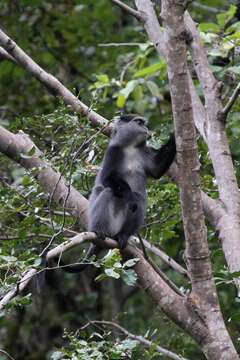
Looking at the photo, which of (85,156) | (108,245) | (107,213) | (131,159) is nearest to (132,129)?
(131,159)

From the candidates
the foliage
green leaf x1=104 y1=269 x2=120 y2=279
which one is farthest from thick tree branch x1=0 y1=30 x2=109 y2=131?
green leaf x1=104 y1=269 x2=120 y2=279

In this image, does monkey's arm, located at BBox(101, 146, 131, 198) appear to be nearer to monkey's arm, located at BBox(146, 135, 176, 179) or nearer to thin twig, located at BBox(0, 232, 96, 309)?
monkey's arm, located at BBox(146, 135, 176, 179)

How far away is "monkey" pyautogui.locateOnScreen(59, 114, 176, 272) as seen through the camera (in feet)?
15.3

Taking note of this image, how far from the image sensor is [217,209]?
3777 millimetres

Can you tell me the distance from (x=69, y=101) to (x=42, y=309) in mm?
4757

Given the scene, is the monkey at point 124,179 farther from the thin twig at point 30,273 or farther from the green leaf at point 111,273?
the green leaf at point 111,273

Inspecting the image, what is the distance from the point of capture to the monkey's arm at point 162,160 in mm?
4469

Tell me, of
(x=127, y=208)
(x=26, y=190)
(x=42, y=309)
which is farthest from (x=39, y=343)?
(x=26, y=190)

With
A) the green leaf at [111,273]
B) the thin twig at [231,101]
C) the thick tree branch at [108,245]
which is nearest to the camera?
the green leaf at [111,273]

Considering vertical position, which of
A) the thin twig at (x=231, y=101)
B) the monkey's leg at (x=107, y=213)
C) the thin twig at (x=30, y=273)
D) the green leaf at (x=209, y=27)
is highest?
the green leaf at (x=209, y=27)

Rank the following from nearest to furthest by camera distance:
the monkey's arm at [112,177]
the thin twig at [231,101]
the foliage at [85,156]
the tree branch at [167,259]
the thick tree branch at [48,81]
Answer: the thin twig at [231,101], the foliage at [85,156], the thick tree branch at [48,81], the tree branch at [167,259], the monkey's arm at [112,177]

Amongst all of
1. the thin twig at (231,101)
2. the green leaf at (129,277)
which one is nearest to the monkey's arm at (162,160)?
the thin twig at (231,101)

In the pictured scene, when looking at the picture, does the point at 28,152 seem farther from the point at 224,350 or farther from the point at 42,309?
the point at 42,309

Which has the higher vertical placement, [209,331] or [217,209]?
[217,209]
